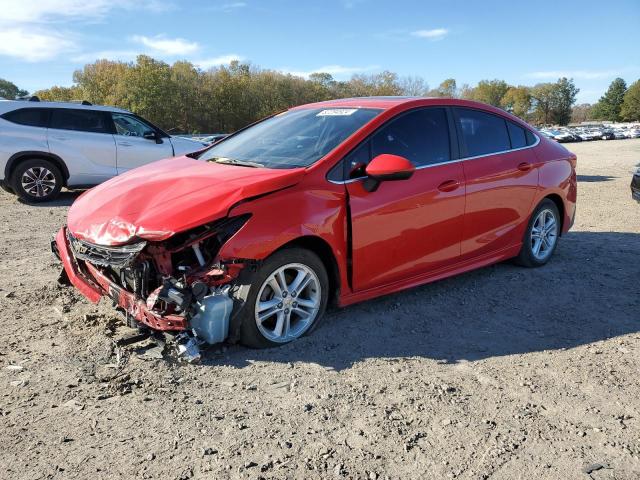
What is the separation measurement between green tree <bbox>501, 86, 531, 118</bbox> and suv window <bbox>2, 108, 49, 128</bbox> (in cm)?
13434

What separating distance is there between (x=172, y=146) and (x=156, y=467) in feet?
32.1

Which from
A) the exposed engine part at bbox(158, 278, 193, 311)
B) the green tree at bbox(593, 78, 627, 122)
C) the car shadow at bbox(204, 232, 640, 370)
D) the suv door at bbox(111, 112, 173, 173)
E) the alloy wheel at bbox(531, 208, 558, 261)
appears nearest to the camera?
the exposed engine part at bbox(158, 278, 193, 311)

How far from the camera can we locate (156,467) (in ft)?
8.24

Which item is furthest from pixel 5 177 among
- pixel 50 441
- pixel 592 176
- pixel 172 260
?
pixel 592 176

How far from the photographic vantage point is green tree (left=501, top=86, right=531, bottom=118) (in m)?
133

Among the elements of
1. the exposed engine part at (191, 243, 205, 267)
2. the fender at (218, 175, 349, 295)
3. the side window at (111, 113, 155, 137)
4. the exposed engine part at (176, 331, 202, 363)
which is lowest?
the exposed engine part at (176, 331, 202, 363)

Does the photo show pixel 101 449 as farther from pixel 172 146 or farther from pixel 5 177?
pixel 172 146

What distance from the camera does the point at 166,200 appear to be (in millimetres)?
3611

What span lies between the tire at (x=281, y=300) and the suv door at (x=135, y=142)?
807 centimetres

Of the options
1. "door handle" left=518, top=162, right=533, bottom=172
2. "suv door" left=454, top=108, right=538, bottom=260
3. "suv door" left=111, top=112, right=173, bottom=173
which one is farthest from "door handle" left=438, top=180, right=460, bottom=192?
"suv door" left=111, top=112, right=173, bottom=173

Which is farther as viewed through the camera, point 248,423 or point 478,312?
point 478,312

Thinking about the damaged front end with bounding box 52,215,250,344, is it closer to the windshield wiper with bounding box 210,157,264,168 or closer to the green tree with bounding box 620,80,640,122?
the windshield wiper with bounding box 210,157,264,168

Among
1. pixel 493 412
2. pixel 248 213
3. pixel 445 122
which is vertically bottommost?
pixel 493 412

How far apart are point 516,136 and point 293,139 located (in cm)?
240
